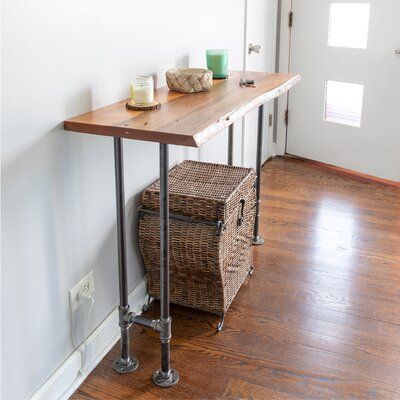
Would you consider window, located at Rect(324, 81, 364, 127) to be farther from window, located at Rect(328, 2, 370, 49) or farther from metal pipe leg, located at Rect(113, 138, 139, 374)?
metal pipe leg, located at Rect(113, 138, 139, 374)

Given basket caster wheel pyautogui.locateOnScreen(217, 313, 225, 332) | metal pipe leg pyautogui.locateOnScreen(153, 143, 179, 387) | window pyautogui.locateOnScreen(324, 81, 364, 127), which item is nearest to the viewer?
metal pipe leg pyautogui.locateOnScreen(153, 143, 179, 387)

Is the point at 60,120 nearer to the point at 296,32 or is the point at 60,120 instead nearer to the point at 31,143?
the point at 31,143

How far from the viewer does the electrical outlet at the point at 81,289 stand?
167 cm

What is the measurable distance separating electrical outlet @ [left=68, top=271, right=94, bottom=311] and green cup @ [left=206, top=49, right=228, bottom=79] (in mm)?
965

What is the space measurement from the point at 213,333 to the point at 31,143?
1.00 metres

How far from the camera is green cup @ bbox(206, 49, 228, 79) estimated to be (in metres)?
2.18

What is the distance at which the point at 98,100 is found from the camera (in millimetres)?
1671

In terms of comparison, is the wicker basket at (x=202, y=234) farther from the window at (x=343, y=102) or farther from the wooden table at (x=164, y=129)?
the window at (x=343, y=102)

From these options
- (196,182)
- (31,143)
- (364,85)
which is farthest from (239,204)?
(364,85)

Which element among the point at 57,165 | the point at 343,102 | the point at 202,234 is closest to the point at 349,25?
the point at 343,102

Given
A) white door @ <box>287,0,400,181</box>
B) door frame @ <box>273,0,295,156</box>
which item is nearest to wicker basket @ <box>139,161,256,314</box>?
white door @ <box>287,0,400,181</box>

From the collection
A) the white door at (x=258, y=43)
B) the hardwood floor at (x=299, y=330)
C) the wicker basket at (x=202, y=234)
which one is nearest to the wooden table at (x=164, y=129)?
the hardwood floor at (x=299, y=330)

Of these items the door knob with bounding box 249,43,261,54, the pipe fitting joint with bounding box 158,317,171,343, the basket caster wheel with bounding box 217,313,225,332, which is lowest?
the basket caster wheel with bounding box 217,313,225,332

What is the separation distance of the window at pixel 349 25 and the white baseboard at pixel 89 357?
2.12 metres
